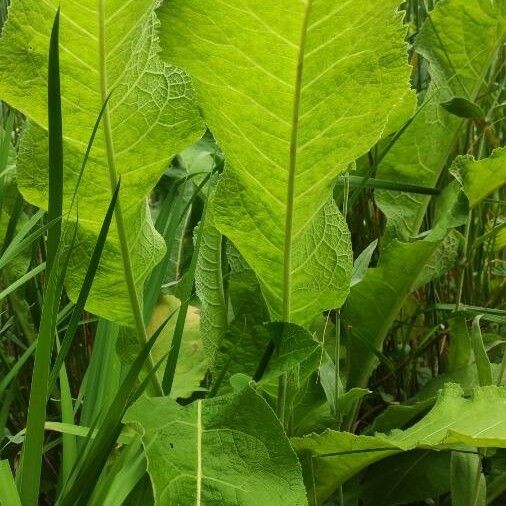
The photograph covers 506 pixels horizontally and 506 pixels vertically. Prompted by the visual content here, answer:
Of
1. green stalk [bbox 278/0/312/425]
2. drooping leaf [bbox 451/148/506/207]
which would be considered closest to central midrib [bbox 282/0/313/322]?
green stalk [bbox 278/0/312/425]

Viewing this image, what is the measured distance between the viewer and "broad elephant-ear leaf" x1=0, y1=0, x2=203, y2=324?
617mm

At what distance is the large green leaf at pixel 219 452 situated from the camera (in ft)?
1.91

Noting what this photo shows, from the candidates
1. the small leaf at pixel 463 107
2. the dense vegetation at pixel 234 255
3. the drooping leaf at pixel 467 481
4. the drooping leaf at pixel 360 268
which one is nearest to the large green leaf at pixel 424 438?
the dense vegetation at pixel 234 255

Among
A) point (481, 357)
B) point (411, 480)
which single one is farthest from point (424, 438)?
point (411, 480)

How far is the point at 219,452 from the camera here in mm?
620

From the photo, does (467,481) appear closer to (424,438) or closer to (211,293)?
(424,438)

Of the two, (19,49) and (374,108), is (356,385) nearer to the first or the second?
(374,108)

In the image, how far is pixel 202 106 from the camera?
2.17ft

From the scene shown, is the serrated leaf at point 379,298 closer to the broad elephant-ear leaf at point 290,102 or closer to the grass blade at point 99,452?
the broad elephant-ear leaf at point 290,102

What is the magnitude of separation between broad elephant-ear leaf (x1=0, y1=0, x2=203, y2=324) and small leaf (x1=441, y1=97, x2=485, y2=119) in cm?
35

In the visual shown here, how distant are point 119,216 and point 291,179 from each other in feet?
0.51

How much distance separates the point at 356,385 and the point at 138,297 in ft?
1.11

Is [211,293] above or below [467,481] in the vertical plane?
above

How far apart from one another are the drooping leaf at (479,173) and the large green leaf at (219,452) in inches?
15.1
